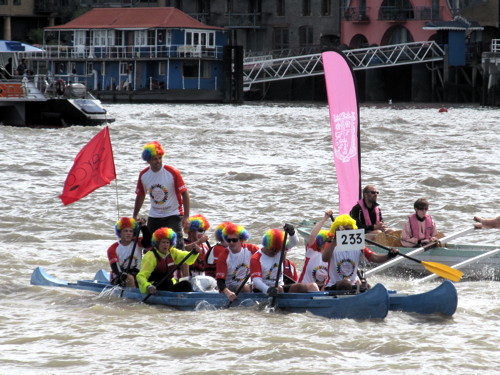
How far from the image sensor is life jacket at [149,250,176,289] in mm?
12898

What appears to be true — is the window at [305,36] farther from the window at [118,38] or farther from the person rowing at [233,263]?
the person rowing at [233,263]

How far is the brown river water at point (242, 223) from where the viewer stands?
11.3m

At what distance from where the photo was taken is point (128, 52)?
2689 inches

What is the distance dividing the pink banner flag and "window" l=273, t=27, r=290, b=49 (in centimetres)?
5765

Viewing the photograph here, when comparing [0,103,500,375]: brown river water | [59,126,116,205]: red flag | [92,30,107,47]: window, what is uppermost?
[92,30,107,47]: window

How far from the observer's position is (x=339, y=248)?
40.6 feet

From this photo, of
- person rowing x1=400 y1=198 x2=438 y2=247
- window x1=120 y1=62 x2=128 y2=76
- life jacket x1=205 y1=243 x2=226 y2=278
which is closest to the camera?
life jacket x1=205 y1=243 x2=226 y2=278

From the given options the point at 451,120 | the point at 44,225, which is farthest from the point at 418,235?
the point at 451,120

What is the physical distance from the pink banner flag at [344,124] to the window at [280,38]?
189 feet

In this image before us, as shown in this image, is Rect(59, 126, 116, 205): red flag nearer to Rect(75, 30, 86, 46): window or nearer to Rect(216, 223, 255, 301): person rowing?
Rect(216, 223, 255, 301): person rowing

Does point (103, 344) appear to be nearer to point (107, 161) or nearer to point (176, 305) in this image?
point (176, 305)

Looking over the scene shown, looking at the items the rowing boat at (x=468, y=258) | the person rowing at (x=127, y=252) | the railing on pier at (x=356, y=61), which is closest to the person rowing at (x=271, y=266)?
the person rowing at (x=127, y=252)

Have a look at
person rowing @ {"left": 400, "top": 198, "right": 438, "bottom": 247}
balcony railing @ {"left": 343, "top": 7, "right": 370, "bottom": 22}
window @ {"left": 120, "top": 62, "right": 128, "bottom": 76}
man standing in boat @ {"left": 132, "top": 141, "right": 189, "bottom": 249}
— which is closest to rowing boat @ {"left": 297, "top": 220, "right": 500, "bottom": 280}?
person rowing @ {"left": 400, "top": 198, "right": 438, "bottom": 247}

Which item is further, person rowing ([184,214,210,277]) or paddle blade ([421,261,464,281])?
person rowing ([184,214,210,277])
